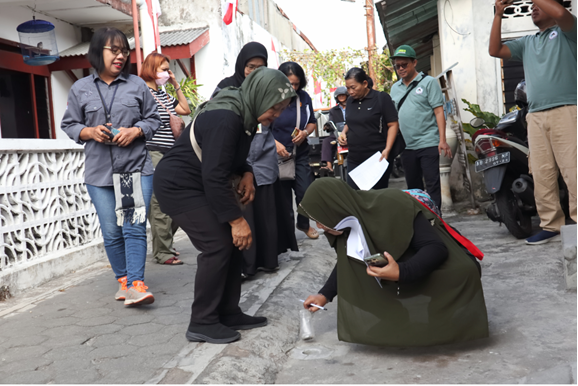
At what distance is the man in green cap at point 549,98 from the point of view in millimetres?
4852

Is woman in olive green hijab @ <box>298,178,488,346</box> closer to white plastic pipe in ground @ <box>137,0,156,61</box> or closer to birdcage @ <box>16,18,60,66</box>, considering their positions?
white plastic pipe in ground @ <box>137,0,156,61</box>

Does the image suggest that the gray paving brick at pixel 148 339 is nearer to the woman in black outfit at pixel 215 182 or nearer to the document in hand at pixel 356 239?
the woman in black outfit at pixel 215 182

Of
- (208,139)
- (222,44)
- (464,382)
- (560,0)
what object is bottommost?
(464,382)

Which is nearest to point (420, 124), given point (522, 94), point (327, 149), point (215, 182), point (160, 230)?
point (522, 94)

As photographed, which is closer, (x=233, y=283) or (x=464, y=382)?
(x=464, y=382)

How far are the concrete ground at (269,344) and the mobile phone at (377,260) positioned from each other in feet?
1.79

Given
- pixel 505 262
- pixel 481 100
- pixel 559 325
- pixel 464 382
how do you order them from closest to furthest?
pixel 464 382, pixel 559 325, pixel 505 262, pixel 481 100

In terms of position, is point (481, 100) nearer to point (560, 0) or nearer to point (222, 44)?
point (560, 0)

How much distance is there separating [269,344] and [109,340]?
96 centimetres

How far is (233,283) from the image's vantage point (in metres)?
3.72

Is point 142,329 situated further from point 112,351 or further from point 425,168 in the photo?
point 425,168

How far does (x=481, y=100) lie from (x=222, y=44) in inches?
347

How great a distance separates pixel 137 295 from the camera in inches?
163

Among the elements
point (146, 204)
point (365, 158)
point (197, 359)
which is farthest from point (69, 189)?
point (197, 359)
